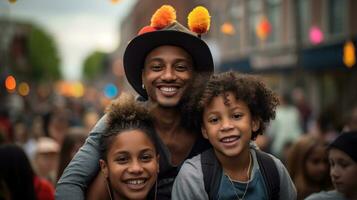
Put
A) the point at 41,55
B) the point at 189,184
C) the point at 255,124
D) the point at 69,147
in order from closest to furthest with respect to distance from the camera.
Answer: the point at 189,184 < the point at 255,124 < the point at 69,147 < the point at 41,55

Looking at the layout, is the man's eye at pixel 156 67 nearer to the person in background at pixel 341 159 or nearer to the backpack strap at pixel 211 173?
the backpack strap at pixel 211 173

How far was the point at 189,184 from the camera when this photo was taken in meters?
2.72

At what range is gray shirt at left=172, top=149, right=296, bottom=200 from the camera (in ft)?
8.88

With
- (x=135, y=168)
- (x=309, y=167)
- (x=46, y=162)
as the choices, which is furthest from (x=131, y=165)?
(x=46, y=162)

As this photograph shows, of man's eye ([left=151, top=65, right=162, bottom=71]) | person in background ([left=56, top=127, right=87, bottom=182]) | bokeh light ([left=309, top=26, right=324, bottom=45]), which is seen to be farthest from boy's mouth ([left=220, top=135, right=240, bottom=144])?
bokeh light ([left=309, top=26, right=324, bottom=45])

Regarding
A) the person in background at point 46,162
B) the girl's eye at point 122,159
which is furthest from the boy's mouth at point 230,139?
the person in background at point 46,162

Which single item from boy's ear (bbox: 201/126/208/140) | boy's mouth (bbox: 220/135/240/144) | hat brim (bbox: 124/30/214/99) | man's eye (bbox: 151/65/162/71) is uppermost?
→ hat brim (bbox: 124/30/214/99)

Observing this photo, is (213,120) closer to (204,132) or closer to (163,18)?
(204,132)

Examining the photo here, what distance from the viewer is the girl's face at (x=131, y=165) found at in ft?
9.11

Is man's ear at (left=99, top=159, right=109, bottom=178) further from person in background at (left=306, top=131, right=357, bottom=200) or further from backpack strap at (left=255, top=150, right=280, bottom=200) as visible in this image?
person in background at (left=306, top=131, right=357, bottom=200)

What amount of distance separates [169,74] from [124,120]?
1.26ft

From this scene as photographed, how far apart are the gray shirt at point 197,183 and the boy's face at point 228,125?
15 centimetres

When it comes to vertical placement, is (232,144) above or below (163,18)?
below

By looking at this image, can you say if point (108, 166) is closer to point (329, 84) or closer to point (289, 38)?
point (329, 84)
